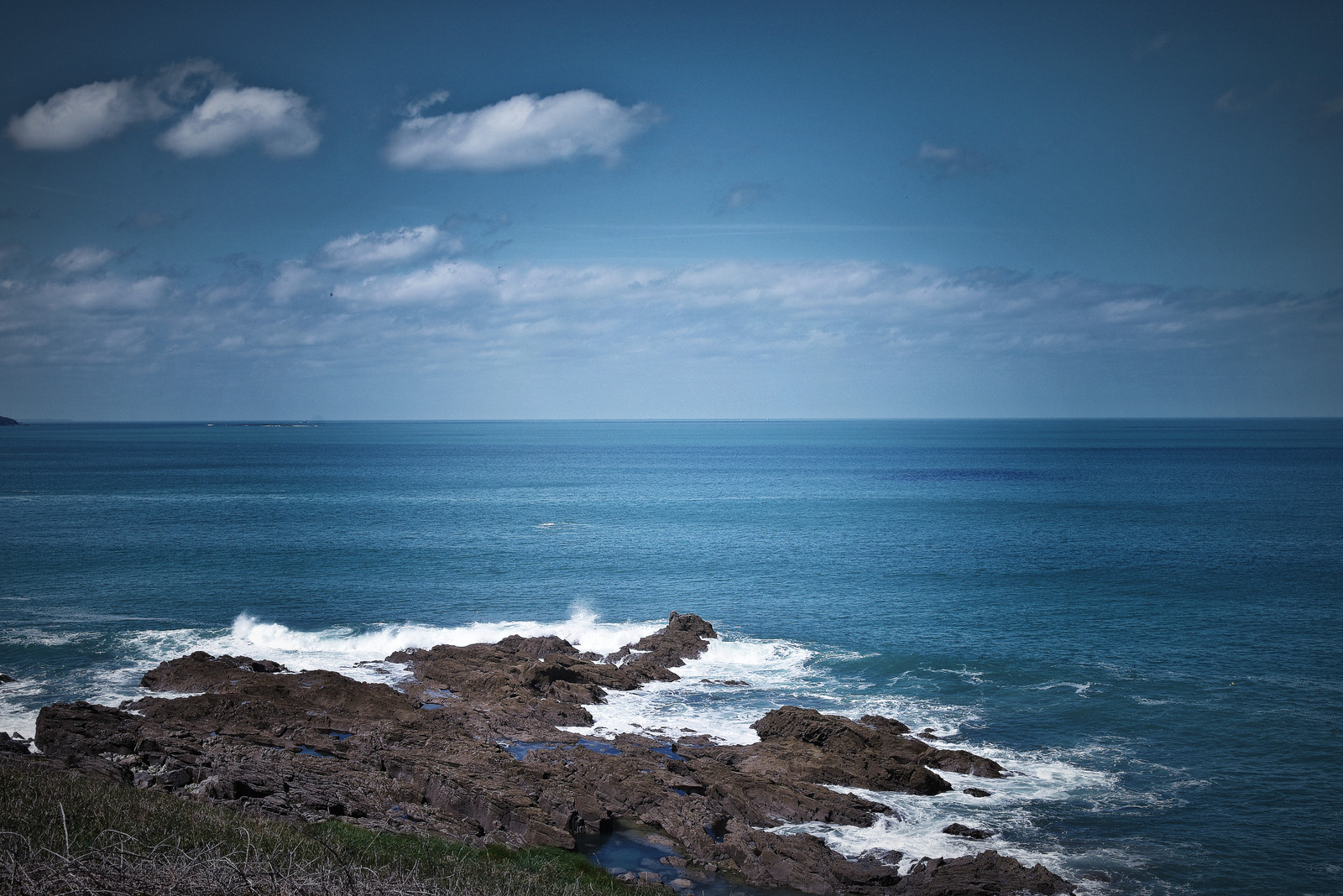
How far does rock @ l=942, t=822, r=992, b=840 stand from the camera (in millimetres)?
27812

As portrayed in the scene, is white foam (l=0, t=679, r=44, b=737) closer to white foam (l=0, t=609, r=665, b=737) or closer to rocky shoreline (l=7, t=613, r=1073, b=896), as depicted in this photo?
white foam (l=0, t=609, r=665, b=737)

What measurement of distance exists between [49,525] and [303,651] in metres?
58.6

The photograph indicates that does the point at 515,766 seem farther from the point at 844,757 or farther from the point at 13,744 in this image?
the point at 13,744

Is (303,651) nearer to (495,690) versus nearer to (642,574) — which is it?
(495,690)

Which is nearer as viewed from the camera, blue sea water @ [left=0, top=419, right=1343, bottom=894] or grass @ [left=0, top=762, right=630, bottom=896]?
grass @ [left=0, top=762, right=630, bottom=896]

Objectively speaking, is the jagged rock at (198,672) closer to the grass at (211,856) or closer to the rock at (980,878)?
the grass at (211,856)

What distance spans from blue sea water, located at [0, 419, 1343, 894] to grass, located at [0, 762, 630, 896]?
1158 cm

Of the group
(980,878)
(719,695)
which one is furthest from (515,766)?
(980,878)

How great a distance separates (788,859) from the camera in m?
25.9

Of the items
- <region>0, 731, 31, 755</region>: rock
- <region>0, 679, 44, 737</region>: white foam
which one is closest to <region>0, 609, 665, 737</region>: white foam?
<region>0, 679, 44, 737</region>: white foam

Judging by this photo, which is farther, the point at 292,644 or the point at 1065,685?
the point at 292,644

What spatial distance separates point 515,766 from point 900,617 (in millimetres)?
32385

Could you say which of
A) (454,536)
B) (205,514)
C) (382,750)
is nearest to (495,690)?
(382,750)

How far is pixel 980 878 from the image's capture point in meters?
24.6
